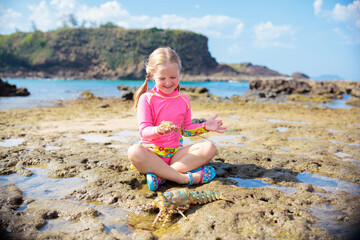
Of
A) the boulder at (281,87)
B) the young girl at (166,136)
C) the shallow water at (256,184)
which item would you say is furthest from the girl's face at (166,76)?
the boulder at (281,87)

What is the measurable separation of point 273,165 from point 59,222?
253 centimetres

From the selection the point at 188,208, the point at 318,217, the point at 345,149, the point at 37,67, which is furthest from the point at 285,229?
the point at 37,67

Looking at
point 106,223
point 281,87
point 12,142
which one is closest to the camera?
point 106,223

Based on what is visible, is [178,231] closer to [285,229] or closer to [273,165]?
[285,229]

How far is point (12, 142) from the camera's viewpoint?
423 cm

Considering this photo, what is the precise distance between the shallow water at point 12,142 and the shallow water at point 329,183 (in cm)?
433

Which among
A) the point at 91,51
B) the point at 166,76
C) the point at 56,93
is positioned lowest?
the point at 56,93

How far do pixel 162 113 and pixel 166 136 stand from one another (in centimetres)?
26

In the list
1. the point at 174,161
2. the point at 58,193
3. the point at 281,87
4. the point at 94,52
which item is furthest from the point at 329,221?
the point at 94,52

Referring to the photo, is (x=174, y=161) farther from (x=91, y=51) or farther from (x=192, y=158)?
(x=91, y=51)

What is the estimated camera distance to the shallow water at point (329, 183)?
101 inches

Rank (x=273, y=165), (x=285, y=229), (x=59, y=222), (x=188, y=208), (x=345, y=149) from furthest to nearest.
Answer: (x=345, y=149) → (x=273, y=165) → (x=188, y=208) → (x=59, y=222) → (x=285, y=229)

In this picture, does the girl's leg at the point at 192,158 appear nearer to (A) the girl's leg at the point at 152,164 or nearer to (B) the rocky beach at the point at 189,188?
(A) the girl's leg at the point at 152,164

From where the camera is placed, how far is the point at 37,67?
81.4 m
